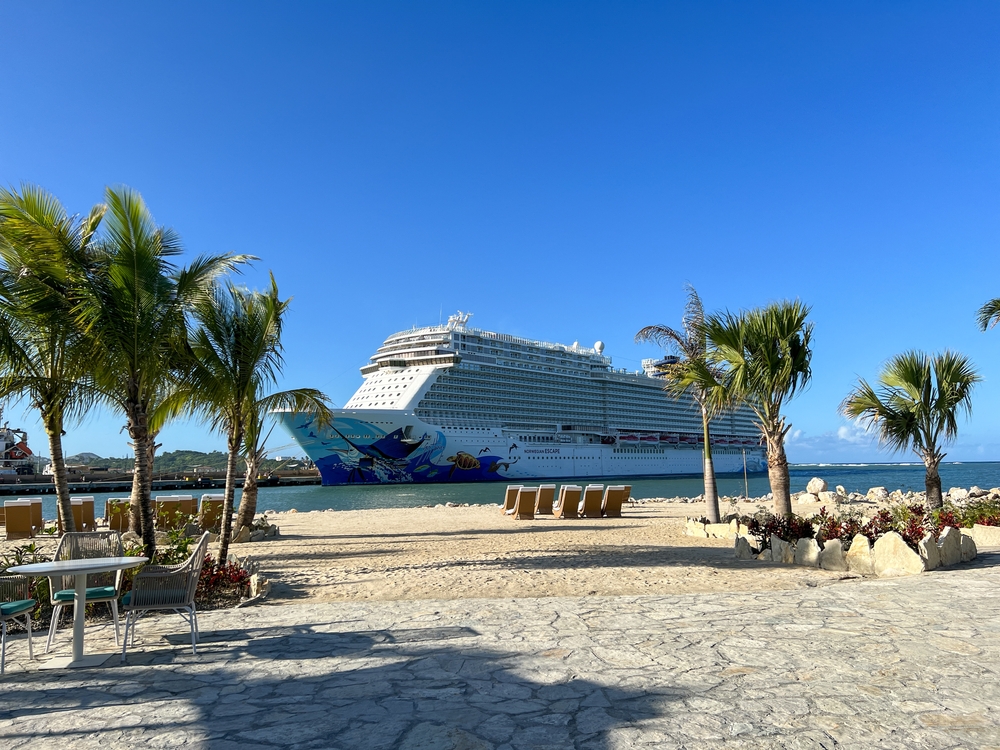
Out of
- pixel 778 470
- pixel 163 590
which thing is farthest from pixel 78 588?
pixel 778 470

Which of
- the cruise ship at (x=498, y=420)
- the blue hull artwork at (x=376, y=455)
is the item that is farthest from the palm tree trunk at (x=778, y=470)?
the blue hull artwork at (x=376, y=455)

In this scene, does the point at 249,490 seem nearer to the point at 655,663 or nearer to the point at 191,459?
the point at 655,663

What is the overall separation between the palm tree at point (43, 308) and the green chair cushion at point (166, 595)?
7.11 ft

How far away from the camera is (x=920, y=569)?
5879 millimetres

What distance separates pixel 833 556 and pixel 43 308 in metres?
7.70

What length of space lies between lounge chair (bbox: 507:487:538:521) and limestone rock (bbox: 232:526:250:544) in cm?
567

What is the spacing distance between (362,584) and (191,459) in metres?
100

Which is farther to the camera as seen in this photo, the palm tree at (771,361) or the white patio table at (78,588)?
the palm tree at (771,361)

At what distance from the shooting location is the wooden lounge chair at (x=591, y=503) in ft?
Answer: 46.9

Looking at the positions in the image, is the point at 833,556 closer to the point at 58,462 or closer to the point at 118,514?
the point at 58,462

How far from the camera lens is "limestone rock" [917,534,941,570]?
596cm

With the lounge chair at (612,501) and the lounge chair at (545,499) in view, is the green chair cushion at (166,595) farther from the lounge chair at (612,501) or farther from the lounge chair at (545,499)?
the lounge chair at (612,501)

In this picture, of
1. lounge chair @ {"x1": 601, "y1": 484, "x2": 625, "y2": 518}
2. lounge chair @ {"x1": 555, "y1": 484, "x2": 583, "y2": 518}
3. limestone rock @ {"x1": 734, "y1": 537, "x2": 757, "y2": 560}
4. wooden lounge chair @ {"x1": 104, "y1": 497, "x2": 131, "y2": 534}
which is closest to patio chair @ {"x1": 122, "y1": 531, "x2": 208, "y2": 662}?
limestone rock @ {"x1": 734, "y1": 537, "x2": 757, "y2": 560}

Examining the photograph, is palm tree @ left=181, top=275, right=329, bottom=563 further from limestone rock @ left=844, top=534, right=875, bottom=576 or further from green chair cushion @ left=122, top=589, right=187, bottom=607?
limestone rock @ left=844, top=534, right=875, bottom=576
